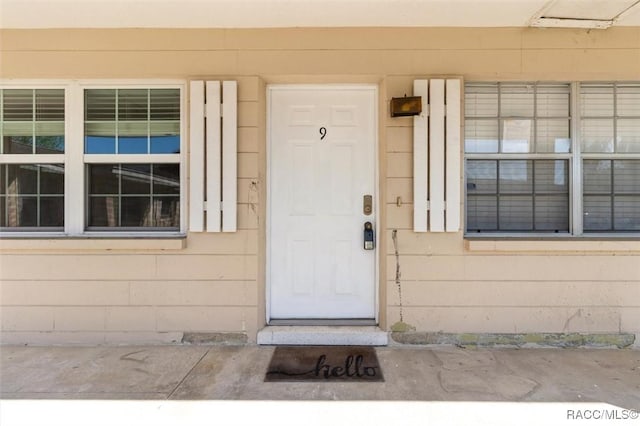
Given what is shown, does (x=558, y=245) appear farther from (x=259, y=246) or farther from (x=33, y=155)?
(x=33, y=155)

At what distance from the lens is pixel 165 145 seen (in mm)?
3309

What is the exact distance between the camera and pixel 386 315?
10.6ft

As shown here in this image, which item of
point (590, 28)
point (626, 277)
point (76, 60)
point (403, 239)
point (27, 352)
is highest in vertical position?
point (590, 28)

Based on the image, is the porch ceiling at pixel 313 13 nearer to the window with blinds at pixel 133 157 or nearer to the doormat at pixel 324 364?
the window with blinds at pixel 133 157

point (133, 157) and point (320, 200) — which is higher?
point (133, 157)

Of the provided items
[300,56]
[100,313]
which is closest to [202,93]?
[300,56]

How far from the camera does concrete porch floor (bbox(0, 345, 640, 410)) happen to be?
244 centimetres

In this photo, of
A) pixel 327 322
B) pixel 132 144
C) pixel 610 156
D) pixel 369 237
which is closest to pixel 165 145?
pixel 132 144

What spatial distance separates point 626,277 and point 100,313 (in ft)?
15.0

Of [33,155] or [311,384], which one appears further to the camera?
[33,155]

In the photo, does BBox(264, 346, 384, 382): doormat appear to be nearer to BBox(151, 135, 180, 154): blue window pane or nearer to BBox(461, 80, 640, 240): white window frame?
BBox(461, 80, 640, 240): white window frame

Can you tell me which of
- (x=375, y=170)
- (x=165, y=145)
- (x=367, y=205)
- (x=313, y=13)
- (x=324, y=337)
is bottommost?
(x=324, y=337)

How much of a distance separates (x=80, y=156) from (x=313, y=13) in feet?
7.74

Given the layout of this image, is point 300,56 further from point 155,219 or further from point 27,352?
point 27,352
